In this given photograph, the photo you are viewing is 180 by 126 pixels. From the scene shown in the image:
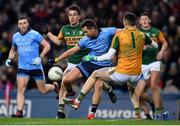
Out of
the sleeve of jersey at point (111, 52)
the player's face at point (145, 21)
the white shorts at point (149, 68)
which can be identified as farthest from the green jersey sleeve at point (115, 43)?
the white shorts at point (149, 68)

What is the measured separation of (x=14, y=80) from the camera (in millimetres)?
23984

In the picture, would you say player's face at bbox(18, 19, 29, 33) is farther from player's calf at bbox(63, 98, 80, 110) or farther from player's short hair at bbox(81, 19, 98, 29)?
player's calf at bbox(63, 98, 80, 110)

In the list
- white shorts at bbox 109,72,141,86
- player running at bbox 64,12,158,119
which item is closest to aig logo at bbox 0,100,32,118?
player running at bbox 64,12,158,119

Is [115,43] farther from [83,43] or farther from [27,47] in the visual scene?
[27,47]

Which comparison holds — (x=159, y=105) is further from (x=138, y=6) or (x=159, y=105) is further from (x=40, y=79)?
(x=138, y=6)

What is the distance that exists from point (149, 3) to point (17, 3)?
4695mm

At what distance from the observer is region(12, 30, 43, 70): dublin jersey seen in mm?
18672

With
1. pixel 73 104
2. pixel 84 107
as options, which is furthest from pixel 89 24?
pixel 84 107

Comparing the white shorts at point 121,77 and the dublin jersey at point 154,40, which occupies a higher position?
the dublin jersey at point 154,40

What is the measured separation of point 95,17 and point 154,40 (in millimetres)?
6725

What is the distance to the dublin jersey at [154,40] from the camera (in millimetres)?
18766

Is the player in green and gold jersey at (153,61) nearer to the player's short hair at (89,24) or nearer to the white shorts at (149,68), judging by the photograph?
the white shorts at (149,68)

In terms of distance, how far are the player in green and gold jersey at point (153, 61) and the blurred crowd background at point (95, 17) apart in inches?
146

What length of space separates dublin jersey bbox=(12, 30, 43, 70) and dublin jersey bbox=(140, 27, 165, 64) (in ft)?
7.93
